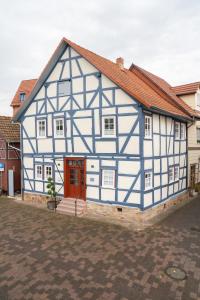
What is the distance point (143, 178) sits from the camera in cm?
1153

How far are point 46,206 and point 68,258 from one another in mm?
7249

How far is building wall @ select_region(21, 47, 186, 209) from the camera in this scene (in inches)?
460

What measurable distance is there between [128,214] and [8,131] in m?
12.6

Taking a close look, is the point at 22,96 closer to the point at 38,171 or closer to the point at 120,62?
the point at 38,171

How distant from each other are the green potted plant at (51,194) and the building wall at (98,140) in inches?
13.9

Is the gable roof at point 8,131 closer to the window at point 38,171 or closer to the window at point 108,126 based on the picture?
the window at point 38,171

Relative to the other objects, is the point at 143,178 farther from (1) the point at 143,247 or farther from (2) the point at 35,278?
(2) the point at 35,278

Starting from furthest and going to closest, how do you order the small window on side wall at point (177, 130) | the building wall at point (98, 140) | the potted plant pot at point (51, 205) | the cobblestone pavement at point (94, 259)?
the small window on side wall at point (177, 130) → the potted plant pot at point (51, 205) → the building wall at point (98, 140) → the cobblestone pavement at point (94, 259)

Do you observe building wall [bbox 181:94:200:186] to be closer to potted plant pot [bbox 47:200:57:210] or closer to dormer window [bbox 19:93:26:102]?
potted plant pot [bbox 47:200:57:210]

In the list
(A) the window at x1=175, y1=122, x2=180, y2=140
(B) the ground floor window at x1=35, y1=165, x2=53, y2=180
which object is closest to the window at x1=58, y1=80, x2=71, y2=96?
(B) the ground floor window at x1=35, y1=165, x2=53, y2=180

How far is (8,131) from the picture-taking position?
61.7ft

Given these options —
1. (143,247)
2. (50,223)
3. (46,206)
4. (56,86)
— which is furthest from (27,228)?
(56,86)

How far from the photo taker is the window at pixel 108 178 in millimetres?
12401

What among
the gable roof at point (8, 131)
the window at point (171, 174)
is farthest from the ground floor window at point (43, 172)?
the window at point (171, 174)
